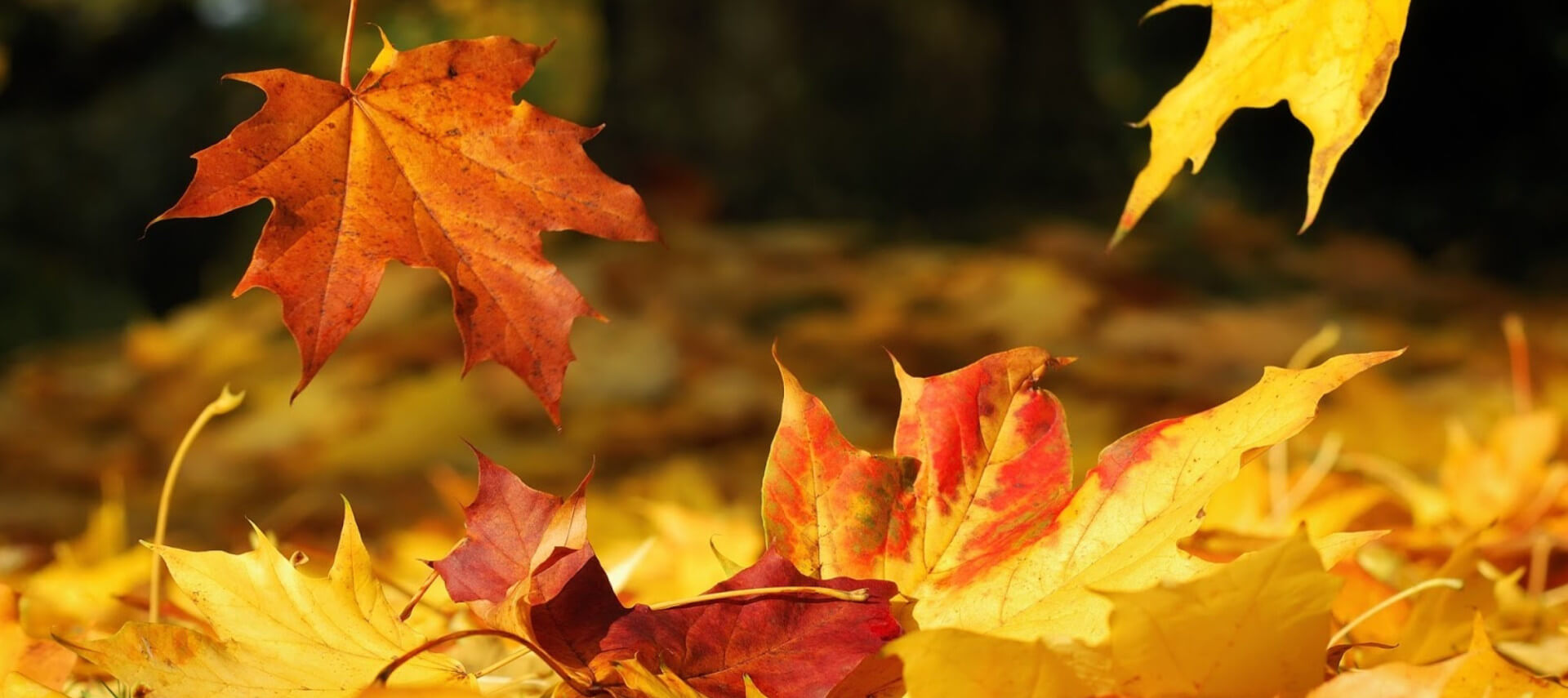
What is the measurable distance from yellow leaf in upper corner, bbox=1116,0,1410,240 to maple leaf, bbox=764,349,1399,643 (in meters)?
0.08

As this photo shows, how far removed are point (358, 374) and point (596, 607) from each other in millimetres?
1722

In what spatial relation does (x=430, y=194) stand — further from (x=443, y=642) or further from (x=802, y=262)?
(x=802, y=262)

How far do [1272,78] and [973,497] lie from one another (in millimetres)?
203

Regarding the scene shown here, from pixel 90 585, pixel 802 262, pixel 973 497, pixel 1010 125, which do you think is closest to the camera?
pixel 973 497

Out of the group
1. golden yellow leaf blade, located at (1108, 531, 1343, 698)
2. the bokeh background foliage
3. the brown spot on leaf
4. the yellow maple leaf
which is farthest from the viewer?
the bokeh background foliage

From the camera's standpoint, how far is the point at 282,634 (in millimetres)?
431

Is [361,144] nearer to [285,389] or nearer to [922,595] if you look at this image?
[922,595]

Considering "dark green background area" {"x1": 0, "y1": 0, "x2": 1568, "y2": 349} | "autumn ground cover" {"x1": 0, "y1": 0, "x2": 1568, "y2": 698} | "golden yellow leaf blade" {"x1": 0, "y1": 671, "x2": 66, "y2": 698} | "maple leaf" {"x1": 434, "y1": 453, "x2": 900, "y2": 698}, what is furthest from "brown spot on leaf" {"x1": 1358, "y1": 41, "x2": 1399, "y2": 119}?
"dark green background area" {"x1": 0, "y1": 0, "x2": 1568, "y2": 349}

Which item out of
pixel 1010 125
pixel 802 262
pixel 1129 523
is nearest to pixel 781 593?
pixel 1129 523

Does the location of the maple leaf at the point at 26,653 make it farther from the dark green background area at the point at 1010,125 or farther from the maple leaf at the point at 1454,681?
the dark green background area at the point at 1010,125

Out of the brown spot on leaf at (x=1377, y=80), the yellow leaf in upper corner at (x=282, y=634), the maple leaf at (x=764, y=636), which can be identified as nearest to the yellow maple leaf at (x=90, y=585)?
the yellow leaf in upper corner at (x=282, y=634)

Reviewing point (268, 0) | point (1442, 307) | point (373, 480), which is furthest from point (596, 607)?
point (268, 0)

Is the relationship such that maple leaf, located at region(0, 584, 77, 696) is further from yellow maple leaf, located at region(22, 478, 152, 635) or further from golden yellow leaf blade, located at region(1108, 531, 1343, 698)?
golden yellow leaf blade, located at region(1108, 531, 1343, 698)

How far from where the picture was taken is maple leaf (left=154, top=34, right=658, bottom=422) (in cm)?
47
